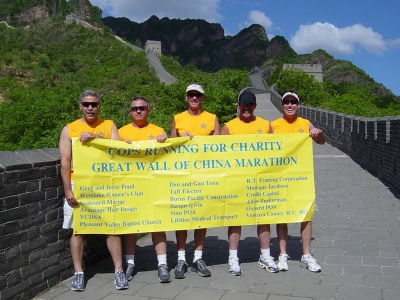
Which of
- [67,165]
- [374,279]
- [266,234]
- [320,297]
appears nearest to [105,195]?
[67,165]

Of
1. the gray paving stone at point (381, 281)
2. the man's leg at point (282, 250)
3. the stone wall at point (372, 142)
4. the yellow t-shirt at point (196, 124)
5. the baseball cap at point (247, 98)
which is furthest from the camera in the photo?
the stone wall at point (372, 142)

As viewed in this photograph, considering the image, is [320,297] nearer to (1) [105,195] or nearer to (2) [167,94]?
(1) [105,195]

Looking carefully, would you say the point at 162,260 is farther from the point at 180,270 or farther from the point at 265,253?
the point at 265,253

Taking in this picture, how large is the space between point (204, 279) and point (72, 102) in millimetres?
36801

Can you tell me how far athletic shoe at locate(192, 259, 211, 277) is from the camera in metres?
5.30

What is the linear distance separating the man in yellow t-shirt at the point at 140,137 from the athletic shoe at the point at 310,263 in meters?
1.46

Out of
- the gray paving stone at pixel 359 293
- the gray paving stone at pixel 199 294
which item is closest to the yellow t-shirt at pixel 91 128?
the gray paving stone at pixel 199 294

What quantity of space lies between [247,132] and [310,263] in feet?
4.99

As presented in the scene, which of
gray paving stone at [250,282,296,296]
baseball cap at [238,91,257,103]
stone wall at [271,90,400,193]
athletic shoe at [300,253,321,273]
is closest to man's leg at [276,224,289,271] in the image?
athletic shoe at [300,253,321,273]

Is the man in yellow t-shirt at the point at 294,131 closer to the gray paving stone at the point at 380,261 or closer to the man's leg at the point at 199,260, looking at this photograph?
the gray paving stone at the point at 380,261

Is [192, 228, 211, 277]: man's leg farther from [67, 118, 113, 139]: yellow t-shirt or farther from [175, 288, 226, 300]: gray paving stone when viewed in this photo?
[67, 118, 113, 139]: yellow t-shirt

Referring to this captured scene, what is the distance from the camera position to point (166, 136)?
5367 millimetres

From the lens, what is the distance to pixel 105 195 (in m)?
5.20

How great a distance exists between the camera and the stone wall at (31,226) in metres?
4.41
